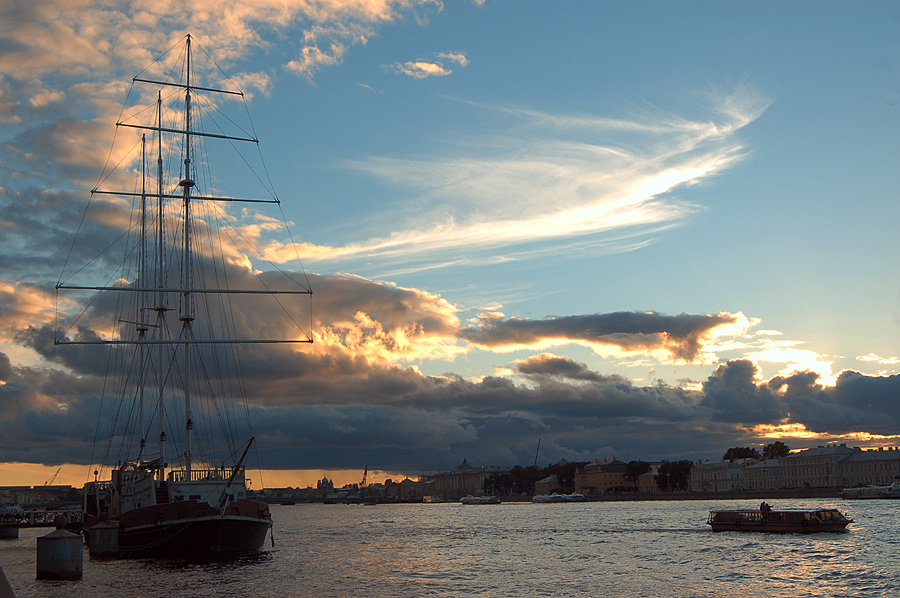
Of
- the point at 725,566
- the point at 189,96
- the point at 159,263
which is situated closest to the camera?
the point at 725,566

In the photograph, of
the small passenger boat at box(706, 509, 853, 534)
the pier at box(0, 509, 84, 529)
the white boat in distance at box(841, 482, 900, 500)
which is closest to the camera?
the small passenger boat at box(706, 509, 853, 534)

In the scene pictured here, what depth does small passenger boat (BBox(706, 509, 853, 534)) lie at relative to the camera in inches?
2940

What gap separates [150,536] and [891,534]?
61.6m

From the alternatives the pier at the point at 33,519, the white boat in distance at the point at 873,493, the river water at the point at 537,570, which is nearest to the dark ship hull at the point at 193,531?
the river water at the point at 537,570

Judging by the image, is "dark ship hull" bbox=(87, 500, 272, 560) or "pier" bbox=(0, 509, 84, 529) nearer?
"dark ship hull" bbox=(87, 500, 272, 560)

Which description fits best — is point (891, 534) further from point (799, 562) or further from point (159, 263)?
point (159, 263)

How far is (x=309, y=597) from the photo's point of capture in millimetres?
40844

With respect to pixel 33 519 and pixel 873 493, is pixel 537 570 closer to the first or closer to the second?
pixel 33 519

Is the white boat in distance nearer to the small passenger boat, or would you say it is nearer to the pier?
the small passenger boat

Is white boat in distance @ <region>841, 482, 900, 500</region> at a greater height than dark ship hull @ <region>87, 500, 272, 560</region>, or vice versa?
dark ship hull @ <region>87, 500, 272, 560</region>

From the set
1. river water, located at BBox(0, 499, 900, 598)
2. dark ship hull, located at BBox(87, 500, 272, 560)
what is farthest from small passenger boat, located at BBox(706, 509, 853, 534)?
dark ship hull, located at BBox(87, 500, 272, 560)

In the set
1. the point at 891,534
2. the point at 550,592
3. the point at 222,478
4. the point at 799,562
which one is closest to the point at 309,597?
the point at 550,592

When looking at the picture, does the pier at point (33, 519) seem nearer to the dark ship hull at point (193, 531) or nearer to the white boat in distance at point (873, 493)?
the dark ship hull at point (193, 531)

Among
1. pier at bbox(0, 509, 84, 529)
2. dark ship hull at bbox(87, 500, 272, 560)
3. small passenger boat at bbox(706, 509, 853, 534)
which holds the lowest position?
pier at bbox(0, 509, 84, 529)
